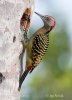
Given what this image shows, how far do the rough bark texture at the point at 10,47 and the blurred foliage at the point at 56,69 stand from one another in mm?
5996

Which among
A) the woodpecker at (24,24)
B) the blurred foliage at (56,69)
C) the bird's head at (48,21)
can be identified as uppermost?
the woodpecker at (24,24)

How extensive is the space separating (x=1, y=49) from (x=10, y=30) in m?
0.32

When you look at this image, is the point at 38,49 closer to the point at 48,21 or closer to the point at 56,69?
the point at 48,21

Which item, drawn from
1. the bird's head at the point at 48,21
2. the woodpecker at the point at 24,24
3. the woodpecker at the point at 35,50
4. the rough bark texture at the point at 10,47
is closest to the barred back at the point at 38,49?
the woodpecker at the point at 35,50

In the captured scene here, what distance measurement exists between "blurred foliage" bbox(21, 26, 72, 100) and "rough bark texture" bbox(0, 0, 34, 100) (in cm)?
600

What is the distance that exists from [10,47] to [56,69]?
771 cm

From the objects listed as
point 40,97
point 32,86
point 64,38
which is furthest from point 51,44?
point 40,97

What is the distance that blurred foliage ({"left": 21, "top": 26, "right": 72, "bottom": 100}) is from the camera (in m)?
15.1

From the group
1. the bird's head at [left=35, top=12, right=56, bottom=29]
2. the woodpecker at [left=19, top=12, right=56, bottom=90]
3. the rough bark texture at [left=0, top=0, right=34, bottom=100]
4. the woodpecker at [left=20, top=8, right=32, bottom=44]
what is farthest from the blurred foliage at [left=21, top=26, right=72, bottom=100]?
the rough bark texture at [left=0, top=0, right=34, bottom=100]

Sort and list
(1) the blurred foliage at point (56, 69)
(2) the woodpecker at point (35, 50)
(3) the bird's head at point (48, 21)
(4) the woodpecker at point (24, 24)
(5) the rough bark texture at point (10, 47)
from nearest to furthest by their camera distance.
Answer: (5) the rough bark texture at point (10, 47), (4) the woodpecker at point (24, 24), (2) the woodpecker at point (35, 50), (3) the bird's head at point (48, 21), (1) the blurred foliage at point (56, 69)

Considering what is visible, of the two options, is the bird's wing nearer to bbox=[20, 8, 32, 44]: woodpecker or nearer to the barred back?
the barred back

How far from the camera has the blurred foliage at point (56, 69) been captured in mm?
15078

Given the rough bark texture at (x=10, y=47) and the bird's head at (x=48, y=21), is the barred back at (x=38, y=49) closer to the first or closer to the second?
the bird's head at (x=48, y=21)

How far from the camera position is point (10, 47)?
8305 millimetres
